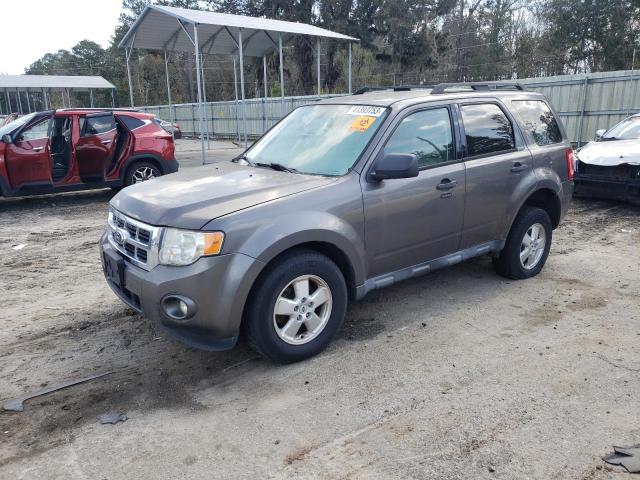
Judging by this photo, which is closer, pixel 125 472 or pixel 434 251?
pixel 125 472

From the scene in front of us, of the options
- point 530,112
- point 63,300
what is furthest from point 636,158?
point 63,300

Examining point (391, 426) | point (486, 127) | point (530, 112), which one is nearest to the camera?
point (391, 426)

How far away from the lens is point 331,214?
366 cm

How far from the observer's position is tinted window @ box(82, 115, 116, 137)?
984 centimetres

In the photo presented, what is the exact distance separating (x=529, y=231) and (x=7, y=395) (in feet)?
15.4

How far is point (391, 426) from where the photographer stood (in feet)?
9.91

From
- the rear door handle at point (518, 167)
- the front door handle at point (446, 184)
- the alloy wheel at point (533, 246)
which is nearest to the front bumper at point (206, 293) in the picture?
the front door handle at point (446, 184)

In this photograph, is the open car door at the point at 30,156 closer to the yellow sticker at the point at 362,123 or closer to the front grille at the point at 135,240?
the front grille at the point at 135,240

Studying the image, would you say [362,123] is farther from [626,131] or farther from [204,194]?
[626,131]

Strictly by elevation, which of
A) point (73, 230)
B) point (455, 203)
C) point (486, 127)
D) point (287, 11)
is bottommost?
point (73, 230)

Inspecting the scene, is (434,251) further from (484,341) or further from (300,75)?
(300,75)

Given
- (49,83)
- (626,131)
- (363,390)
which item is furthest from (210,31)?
(49,83)

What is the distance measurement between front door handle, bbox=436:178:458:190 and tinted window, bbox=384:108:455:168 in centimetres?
17

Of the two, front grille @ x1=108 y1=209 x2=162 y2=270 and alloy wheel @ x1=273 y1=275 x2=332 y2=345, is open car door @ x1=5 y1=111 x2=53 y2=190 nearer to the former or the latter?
front grille @ x1=108 y1=209 x2=162 y2=270
